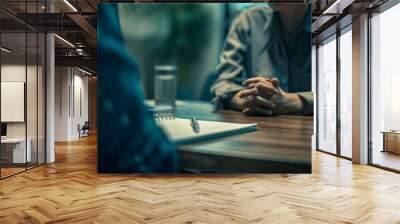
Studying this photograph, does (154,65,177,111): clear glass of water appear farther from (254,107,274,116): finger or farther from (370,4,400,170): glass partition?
(370,4,400,170): glass partition

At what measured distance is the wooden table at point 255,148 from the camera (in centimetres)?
637

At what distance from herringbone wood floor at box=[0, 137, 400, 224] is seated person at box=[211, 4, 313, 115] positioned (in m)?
1.27

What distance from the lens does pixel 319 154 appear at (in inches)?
392

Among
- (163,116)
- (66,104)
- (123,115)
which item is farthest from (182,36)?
(66,104)

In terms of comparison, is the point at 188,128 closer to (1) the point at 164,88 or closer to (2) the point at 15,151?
(1) the point at 164,88

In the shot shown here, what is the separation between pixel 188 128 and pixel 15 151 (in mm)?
3184

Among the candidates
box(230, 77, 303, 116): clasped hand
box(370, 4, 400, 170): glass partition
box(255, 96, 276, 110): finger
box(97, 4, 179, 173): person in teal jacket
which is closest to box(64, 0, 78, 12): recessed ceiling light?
box(97, 4, 179, 173): person in teal jacket

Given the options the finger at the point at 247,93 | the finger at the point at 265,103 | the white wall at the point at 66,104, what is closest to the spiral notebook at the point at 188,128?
the finger at the point at 265,103

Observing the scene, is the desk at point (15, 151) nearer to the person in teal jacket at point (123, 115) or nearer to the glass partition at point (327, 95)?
the person in teal jacket at point (123, 115)

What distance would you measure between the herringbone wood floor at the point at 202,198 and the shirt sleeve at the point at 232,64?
1438mm

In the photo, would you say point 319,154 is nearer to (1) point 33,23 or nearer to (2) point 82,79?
(1) point 33,23

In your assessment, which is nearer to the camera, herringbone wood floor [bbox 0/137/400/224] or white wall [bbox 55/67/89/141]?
herringbone wood floor [bbox 0/137/400/224]

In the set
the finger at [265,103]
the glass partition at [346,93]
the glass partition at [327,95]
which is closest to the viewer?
the finger at [265,103]

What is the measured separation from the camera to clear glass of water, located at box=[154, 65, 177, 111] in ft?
21.2
